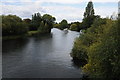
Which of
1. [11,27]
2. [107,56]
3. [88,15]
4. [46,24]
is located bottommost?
[107,56]

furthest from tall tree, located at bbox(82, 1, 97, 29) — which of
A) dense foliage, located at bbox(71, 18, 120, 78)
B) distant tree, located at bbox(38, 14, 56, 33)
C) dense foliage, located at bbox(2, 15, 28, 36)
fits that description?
dense foliage, located at bbox(71, 18, 120, 78)

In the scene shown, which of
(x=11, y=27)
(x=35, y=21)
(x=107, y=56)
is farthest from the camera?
(x=35, y=21)

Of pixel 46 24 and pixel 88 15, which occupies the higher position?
pixel 88 15

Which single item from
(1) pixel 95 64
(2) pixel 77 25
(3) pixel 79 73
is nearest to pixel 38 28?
(2) pixel 77 25

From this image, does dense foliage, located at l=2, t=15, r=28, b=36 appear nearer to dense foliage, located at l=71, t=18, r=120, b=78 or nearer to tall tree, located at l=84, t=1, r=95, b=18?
tall tree, located at l=84, t=1, r=95, b=18

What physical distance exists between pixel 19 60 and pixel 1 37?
32502 millimetres

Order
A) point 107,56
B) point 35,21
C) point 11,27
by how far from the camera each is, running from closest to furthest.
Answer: point 107,56 < point 11,27 < point 35,21

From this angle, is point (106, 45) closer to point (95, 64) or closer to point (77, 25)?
point (95, 64)

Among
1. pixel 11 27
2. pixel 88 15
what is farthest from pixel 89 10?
pixel 11 27

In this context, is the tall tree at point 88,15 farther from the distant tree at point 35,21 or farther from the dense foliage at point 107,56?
the dense foliage at point 107,56

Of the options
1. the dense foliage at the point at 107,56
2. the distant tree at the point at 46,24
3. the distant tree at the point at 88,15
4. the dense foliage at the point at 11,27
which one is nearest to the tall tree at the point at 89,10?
the distant tree at the point at 88,15

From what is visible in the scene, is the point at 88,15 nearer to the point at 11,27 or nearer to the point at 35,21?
the point at 35,21

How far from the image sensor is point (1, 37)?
65062mm

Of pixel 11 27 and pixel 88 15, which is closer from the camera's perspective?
pixel 11 27
